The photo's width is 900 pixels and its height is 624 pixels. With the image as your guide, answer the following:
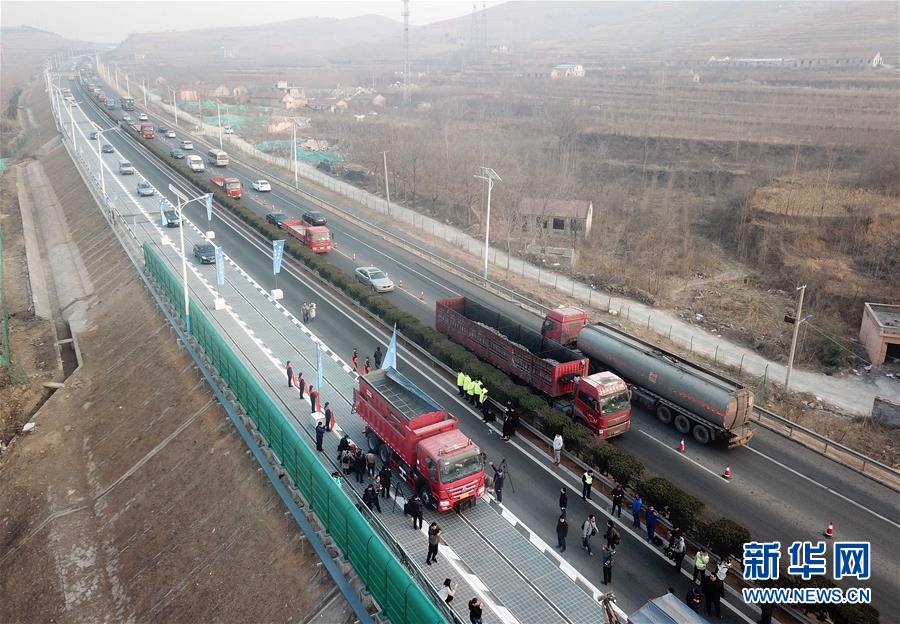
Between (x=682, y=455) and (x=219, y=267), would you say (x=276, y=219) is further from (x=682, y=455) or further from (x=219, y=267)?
(x=682, y=455)

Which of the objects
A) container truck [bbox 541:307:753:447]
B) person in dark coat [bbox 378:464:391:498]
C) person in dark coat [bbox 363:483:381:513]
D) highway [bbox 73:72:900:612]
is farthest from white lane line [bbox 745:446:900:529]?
person in dark coat [bbox 363:483:381:513]

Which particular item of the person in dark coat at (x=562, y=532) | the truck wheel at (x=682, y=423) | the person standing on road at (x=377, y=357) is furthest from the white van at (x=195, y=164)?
the person in dark coat at (x=562, y=532)

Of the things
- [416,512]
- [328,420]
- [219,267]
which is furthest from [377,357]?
[219,267]

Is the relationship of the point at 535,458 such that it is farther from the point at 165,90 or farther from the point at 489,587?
the point at 165,90

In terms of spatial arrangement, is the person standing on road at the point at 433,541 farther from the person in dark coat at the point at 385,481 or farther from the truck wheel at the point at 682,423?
the truck wheel at the point at 682,423

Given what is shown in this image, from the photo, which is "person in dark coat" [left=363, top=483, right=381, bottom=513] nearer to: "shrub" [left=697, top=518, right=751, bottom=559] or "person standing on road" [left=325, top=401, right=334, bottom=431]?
"person standing on road" [left=325, top=401, right=334, bottom=431]
